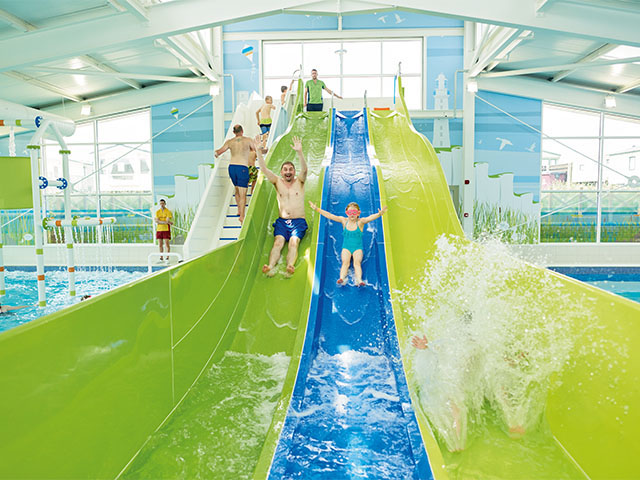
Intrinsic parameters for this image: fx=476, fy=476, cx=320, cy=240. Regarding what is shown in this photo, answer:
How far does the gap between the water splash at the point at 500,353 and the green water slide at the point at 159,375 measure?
3.24 feet

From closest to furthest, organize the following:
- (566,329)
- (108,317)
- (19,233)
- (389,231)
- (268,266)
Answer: (108,317) < (566,329) < (268,266) < (389,231) < (19,233)

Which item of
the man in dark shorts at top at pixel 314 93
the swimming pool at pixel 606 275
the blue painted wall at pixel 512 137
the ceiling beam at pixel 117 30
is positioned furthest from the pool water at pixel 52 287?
the swimming pool at pixel 606 275

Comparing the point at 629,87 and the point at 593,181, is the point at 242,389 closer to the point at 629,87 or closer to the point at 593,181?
the point at 593,181

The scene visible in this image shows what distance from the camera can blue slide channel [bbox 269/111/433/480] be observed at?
8.29 ft

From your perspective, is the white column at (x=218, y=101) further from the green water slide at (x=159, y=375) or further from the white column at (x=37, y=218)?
the green water slide at (x=159, y=375)

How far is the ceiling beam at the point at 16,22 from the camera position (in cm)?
655

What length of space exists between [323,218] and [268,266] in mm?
1038

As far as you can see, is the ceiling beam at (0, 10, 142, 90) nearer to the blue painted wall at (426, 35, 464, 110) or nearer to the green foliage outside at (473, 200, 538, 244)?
the blue painted wall at (426, 35, 464, 110)

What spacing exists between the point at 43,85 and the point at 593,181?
41.6 ft

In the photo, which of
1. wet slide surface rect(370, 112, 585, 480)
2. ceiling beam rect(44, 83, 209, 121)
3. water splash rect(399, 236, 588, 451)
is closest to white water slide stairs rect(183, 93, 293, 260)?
wet slide surface rect(370, 112, 585, 480)

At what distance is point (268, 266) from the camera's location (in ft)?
15.9

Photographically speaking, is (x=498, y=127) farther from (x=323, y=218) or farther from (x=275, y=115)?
(x=323, y=218)

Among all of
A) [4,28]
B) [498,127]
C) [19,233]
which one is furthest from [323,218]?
[19,233]

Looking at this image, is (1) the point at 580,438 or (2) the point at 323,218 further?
(2) the point at 323,218
